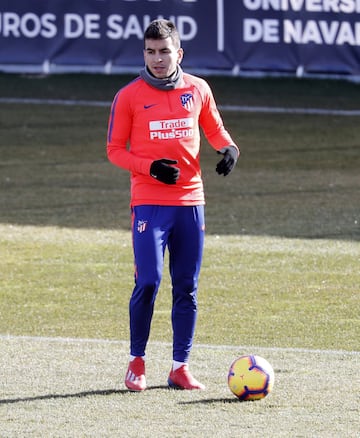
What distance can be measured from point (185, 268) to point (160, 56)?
1.27m

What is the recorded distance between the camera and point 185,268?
7.42 m

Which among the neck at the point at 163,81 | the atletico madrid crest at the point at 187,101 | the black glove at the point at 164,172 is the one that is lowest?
the black glove at the point at 164,172

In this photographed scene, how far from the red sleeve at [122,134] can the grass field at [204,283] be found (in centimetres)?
138

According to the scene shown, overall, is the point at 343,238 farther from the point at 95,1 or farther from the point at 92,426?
the point at 95,1

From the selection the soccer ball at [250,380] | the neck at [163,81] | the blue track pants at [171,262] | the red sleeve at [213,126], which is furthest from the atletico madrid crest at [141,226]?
the soccer ball at [250,380]

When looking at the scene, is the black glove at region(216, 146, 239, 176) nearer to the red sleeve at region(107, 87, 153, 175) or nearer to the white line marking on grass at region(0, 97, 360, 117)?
the red sleeve at region(107, 87, 153, 175)

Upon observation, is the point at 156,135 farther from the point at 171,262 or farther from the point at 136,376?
the point at 136,376

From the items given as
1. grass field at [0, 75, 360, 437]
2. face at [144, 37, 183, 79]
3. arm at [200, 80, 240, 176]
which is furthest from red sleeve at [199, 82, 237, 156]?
grass field at [0, 75, 360, 437]

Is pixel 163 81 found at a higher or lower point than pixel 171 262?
higher

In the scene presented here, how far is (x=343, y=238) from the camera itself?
45.2ft

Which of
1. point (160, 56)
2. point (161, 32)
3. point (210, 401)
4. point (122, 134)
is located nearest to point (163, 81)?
point (160, 56)

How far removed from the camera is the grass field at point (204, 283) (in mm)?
7039

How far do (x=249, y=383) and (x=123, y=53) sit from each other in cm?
1709

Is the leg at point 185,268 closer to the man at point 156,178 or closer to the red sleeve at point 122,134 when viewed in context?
the man at point 156,178
